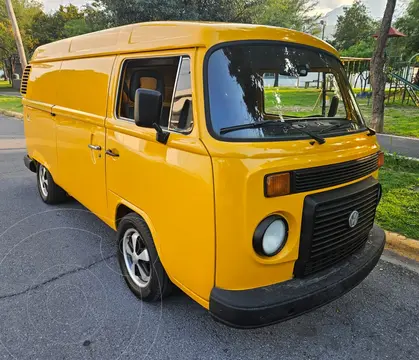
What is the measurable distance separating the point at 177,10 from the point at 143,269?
15.4 m

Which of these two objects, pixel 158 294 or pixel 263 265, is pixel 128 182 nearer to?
pixel 158 294

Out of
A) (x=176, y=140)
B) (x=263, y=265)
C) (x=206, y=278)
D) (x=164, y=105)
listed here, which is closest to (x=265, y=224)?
(x=263, y=265)

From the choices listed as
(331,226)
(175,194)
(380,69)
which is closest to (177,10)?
(380,69)

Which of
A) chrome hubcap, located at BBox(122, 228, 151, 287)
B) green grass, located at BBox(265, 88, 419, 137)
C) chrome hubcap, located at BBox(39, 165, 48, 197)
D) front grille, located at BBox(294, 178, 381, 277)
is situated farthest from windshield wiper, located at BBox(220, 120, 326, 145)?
chrome hubcap, located at BBox(39, 165, 48, 197)

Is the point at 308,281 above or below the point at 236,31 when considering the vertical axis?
below

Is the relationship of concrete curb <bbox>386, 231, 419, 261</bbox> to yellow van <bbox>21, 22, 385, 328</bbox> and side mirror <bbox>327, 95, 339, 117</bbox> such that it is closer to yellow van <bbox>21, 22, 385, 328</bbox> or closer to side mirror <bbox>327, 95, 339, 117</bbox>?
yellow van <bbox>21, 22, 385, 328</bbox>

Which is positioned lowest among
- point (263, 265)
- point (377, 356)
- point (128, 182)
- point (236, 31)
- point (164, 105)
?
point (377, 356)

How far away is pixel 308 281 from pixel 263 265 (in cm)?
39

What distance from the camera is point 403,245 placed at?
3.98 m

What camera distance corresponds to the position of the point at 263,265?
232 centimetres

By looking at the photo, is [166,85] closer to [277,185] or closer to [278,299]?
[277,185]

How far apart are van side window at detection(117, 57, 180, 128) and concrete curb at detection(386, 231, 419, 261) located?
2.92 meters

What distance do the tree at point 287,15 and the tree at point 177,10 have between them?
1361 millimetres

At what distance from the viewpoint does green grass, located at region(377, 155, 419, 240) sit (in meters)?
Result: 4.32
